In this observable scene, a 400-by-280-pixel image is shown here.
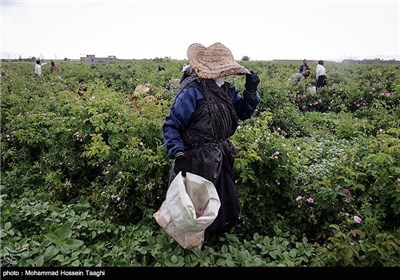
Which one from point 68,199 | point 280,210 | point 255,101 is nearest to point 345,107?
point 280,210

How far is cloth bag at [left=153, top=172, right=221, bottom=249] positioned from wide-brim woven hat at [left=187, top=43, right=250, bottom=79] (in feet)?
2.72

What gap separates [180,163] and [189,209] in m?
0.40

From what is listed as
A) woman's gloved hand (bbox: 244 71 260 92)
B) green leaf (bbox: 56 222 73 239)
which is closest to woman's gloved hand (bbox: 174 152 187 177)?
woman's gloved hand (bbox: 244 71 260 92)

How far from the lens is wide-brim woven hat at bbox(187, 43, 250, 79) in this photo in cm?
275

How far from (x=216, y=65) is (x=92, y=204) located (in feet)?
7.17

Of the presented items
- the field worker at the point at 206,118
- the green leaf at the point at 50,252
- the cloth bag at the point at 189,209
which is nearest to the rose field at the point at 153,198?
the green leaf at the point at 50,252

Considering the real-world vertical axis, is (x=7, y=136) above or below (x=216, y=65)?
below

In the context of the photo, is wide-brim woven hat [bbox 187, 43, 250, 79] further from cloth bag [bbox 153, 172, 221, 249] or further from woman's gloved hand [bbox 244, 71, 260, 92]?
cloth bag [bbox 153, 172, 221, 249]

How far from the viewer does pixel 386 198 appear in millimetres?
3057

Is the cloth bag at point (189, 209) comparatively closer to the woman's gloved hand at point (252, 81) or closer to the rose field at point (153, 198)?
the rose field at point (153, 198)

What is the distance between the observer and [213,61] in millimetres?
2795

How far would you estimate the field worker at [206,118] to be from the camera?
2701 mm

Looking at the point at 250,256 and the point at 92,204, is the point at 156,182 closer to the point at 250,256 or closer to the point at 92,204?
the point at 92,204

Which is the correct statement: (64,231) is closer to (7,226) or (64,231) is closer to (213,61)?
(7,226)
